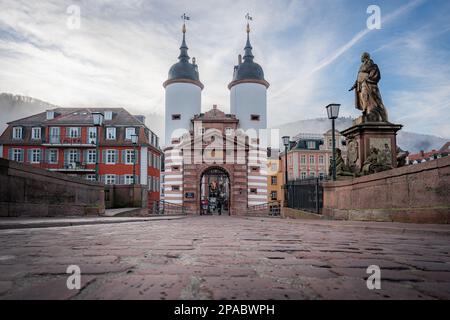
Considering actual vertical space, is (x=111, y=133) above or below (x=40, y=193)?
above

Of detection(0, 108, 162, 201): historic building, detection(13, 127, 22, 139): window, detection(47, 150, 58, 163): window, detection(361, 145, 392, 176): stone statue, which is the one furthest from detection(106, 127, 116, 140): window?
detection(361, 145, 392, 176): stone statue

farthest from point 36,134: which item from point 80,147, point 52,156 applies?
point 80,147

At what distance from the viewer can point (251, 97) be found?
127 feet

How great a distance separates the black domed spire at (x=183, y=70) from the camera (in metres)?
38.0

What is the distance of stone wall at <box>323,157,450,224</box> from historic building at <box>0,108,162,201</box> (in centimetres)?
3167

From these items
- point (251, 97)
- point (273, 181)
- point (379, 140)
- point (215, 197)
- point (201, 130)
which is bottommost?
point (215, 197)

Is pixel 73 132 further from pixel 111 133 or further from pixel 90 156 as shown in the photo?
pixel 111 133

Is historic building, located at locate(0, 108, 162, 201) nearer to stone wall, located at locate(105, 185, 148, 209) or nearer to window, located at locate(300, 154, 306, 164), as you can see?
stone wall, located at locate(105, 185, 148, 209)

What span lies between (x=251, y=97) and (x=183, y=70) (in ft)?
29.3

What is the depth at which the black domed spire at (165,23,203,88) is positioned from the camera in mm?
38000

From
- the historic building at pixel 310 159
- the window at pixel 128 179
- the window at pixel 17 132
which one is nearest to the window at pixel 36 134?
the window at pixel 17 132
